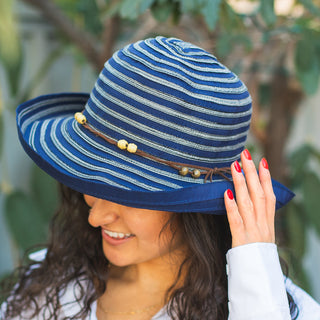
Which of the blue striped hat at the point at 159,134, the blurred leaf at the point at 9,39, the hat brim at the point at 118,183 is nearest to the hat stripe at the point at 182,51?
the blue striped hat at the point at 159,134

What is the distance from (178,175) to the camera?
817 mm

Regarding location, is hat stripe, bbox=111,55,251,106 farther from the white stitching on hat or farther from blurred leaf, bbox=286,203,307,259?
blurred leaf, bbox=286,203,307,259

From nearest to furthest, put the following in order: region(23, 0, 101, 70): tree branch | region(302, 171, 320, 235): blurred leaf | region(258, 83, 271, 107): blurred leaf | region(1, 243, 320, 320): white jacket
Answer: region(1, 243, 320, 320): white jacket < region(23, 0, 101, 70): tree branch < region(302, 171, 320, 235): blurred leaf < region(258, 83, 271, 107): blurred leaf

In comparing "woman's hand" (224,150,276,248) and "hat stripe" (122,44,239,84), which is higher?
"hat stripe" (122,44,239,84)

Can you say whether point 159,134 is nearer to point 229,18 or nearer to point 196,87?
Answer: point 196,87

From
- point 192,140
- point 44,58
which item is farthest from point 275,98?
point 192,140

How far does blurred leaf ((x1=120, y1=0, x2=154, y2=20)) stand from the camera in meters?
1.17

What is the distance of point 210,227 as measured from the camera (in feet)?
2.96

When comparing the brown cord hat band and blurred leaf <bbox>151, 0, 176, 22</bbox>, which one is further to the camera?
blurred leaf <bbox>151, 0, 176, 22</bbox>

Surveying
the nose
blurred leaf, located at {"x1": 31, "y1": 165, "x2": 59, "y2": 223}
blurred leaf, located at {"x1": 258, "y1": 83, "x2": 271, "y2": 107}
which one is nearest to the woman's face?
the nose

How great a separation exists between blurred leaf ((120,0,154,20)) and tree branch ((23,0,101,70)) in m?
0.56

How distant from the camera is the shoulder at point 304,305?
0.92 metres

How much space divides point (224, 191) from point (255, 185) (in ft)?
0.19

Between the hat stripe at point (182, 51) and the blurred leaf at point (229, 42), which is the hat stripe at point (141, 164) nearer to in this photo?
the hat stripe at point (182, 51)
